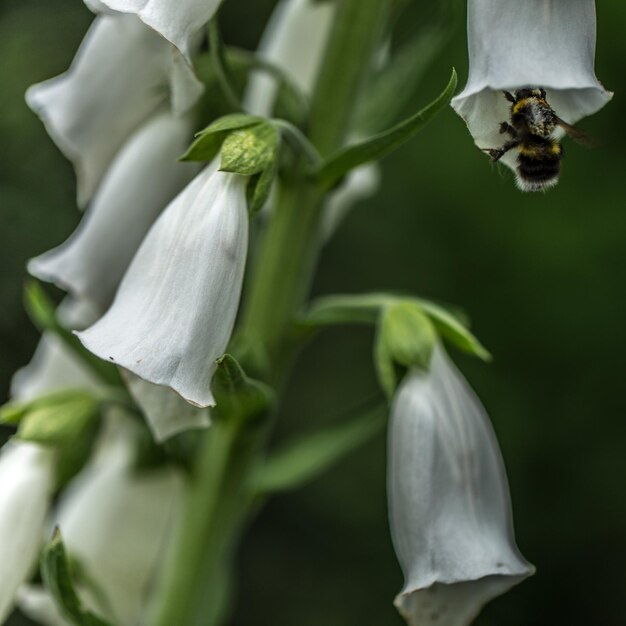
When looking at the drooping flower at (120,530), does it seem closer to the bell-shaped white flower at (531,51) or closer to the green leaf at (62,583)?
the green leaf at (62,583)

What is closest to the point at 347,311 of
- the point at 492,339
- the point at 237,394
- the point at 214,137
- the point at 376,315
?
the point at 376,315

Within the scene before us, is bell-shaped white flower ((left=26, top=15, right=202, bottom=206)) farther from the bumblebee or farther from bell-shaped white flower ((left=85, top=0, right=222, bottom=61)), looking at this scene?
the bumblebee

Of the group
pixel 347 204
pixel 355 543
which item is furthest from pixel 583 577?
pixel 347 204

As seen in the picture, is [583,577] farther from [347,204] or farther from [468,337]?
[468,337]

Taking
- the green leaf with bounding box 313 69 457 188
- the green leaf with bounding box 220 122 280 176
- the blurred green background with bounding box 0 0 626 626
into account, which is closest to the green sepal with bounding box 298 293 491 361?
the green leaf with bounding box 313 69 457 188

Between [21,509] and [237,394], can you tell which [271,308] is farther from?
[21,509]

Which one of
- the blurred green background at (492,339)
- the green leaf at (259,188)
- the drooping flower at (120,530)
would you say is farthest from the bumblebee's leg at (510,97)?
the blurred green background at (492,339)
